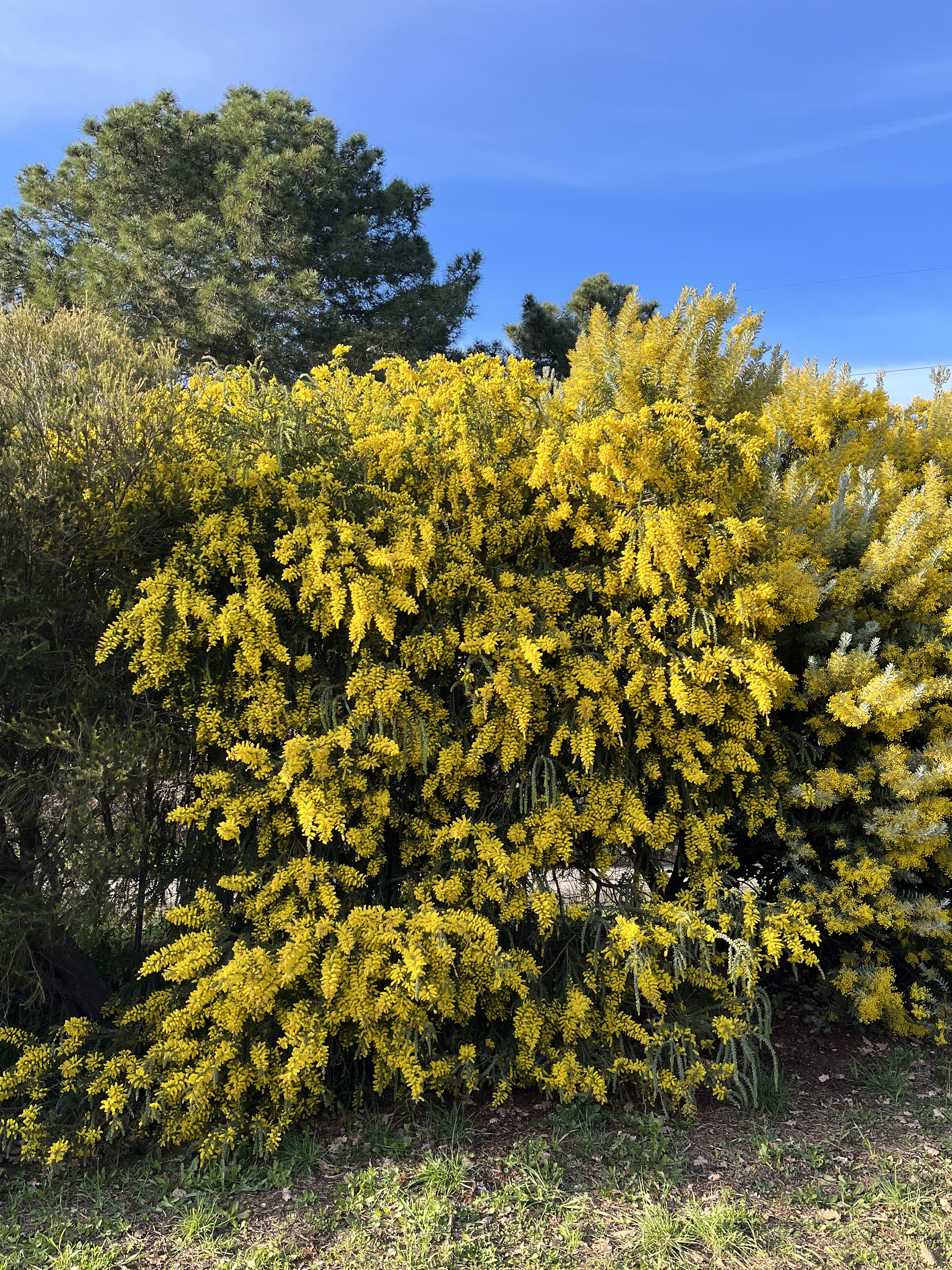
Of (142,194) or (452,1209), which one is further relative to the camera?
(142,194)

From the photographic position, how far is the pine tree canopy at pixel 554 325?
19.4 m

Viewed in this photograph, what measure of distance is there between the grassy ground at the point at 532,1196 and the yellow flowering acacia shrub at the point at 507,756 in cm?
15

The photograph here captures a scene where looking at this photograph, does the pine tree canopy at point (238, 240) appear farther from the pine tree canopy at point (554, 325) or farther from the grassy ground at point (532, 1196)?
the grassy ground at point (532, 1196)

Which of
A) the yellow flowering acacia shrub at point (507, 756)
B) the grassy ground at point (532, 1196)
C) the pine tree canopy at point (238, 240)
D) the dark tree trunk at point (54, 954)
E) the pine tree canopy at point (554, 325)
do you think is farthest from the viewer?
the pine tree canopy at point (554, 325)

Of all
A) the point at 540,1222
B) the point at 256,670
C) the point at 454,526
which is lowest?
the point at 540,1222

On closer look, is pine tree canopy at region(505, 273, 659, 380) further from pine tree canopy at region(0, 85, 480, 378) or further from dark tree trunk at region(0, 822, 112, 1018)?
dark tree trunk at region(0, 822, 112, 1018)

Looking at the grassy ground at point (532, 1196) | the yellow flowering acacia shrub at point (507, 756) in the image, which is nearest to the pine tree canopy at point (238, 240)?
the yellow flowering acacia shrub at point (507, 756)

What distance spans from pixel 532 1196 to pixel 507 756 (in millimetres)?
1454

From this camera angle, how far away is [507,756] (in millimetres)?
3324

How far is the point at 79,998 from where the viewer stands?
3684 mm

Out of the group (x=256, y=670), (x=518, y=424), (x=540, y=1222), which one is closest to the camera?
(x=540, y=1222)

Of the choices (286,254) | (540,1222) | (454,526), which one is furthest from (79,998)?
(286,254)

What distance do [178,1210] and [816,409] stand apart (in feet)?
17.1

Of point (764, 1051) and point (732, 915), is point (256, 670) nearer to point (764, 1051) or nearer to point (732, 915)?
point (732, 915)
